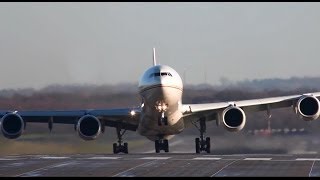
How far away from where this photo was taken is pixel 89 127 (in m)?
51.3

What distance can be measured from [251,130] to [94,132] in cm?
1228

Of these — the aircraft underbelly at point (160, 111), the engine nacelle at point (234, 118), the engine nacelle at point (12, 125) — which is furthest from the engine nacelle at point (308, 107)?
the engine nacelle at point (12, 125)

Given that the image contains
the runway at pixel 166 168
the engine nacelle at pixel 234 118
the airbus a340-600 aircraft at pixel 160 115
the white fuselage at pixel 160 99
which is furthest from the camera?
the engine nacelle at pixel 234 118

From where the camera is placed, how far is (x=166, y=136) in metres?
51.6

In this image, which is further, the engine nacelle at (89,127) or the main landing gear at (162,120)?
the engine nacelle at (89,127)

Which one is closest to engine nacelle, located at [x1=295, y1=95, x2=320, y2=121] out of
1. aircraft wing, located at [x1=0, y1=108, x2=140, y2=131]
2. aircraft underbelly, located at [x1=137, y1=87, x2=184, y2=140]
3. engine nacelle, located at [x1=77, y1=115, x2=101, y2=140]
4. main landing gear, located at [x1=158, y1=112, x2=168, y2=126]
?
aircraft underbelly, located at [x1=137, y1=87, x2=184, y2=140]

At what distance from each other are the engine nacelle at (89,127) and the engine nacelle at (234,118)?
8.46 metres

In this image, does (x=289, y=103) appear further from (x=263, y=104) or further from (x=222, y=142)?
(x=222, y=142)

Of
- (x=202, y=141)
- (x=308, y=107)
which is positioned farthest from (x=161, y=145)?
(x=308, y=107)

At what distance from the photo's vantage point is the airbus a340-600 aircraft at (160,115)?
47.8m

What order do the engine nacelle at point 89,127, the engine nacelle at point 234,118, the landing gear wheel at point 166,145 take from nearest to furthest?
the engine nacelle at point 89,127 → the engine nacelle at point 234,118 → the landing gear wheel at point 166,145

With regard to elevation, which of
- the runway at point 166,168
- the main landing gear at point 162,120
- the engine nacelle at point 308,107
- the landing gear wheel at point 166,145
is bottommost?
the runway at point 166,168

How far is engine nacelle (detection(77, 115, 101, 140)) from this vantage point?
5106cm

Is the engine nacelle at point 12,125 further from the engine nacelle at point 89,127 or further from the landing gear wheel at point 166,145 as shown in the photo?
the landing gear wheel at point 166,145
